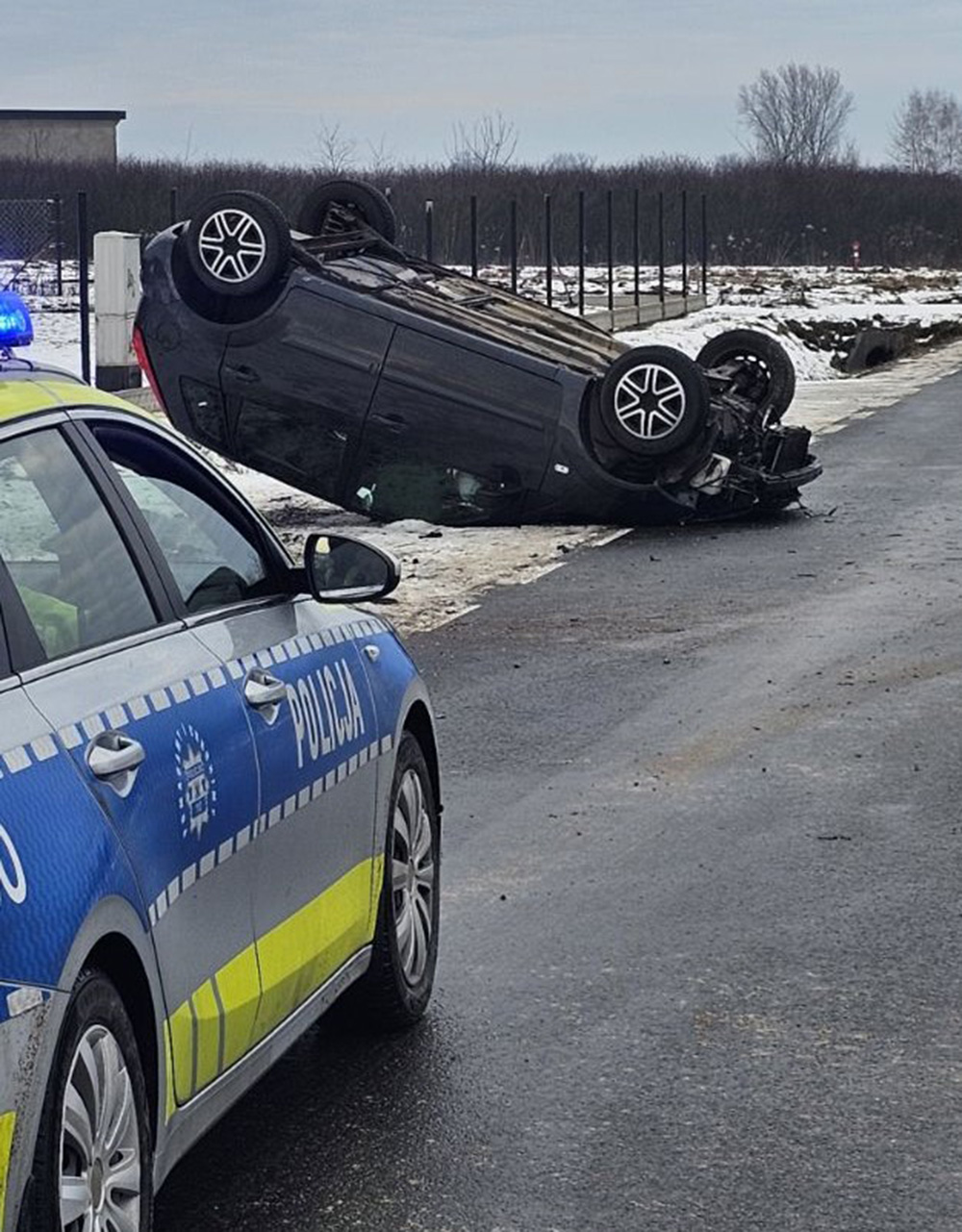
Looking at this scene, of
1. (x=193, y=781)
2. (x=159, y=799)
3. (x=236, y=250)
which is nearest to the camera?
(x=159, y=799)

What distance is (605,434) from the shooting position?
1584cm

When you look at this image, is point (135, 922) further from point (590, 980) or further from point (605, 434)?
point (605, 434)

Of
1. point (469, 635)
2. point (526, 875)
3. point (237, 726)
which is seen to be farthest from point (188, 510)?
point (469, 635)

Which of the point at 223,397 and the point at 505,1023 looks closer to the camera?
the point at 505,1023

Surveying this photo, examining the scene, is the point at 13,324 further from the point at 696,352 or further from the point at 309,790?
the point at 696,352

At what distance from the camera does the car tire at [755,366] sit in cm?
1739

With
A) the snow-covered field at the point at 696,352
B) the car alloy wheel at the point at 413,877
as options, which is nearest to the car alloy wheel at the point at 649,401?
the snow-covered field at the point at 696,352

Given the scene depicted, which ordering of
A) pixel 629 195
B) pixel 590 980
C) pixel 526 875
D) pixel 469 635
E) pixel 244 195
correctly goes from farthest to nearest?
pixel 629 195
pixel 244 195
pixel 469 635
pixel 526 875
pixel 590 980

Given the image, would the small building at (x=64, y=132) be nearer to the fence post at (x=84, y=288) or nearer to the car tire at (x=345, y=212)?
the fence post at (x=84, y=288)

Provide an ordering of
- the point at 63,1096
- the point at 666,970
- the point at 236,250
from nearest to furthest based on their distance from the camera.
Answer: the point at 63,1096
the point at 666,970
the point at 236,250

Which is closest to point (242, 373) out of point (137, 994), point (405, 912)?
point (405, 912)

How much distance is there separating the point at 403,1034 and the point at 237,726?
1.59 meters

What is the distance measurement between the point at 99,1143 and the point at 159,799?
1.84 feet

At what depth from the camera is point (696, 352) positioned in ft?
111
